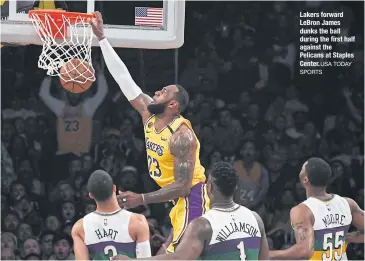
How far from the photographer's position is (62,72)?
27.9 ft

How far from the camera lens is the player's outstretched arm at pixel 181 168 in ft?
26.3

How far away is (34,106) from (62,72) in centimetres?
392

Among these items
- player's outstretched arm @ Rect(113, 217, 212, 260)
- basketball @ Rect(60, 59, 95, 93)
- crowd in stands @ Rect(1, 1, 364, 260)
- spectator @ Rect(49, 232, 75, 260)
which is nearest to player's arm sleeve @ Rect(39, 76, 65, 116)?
crowd in stands @ Rect(1, 1, 364, 260)

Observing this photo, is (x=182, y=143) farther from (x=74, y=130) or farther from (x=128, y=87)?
(x=74, y=130)

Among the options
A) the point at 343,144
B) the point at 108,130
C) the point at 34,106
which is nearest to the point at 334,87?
the point at 343,144

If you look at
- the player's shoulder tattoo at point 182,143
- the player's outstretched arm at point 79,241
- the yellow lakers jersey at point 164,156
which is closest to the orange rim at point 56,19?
the yellow lakers jersey at point 164,156

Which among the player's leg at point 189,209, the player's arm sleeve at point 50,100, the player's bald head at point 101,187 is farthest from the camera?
the player's arm sleeve at point 50,100

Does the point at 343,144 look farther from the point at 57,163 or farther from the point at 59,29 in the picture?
the point at 59,29

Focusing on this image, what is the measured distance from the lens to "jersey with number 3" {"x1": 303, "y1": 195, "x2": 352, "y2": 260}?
312 inches

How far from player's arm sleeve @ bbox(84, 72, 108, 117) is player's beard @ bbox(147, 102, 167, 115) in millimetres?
3937

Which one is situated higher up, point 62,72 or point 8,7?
point 8,7

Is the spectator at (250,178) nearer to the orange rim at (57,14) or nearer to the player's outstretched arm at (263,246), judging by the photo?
the orange rim at (57,14)

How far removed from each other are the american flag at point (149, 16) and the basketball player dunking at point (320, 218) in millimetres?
1842

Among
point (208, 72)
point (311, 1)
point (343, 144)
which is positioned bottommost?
point (343, 144)
